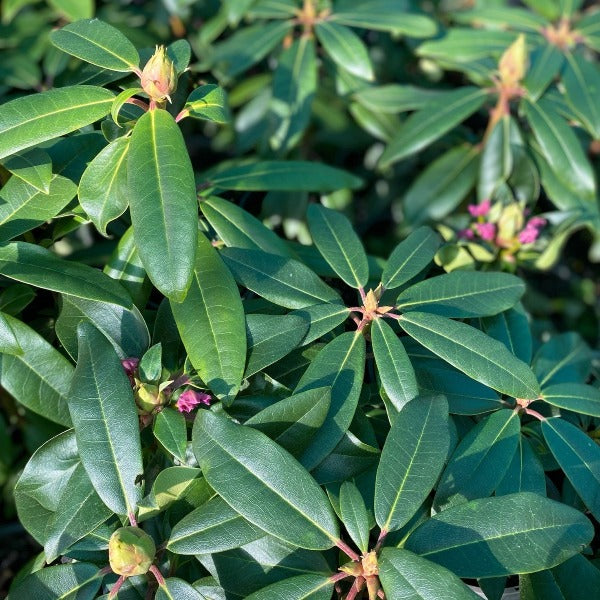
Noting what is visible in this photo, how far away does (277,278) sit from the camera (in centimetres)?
106

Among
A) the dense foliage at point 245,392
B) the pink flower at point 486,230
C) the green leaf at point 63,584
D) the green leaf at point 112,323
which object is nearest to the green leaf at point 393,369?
the dense foliage at point 245,392

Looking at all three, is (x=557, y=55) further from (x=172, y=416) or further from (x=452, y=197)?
(x=172, y=416)

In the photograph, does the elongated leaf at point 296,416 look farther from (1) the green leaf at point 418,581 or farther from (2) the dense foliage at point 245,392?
(1) the green leaf at point 418,581

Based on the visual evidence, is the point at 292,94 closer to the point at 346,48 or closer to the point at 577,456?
the point at 346,48

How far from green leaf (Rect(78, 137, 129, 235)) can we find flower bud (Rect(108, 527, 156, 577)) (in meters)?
0.43

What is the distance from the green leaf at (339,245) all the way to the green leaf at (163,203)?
0.28 m

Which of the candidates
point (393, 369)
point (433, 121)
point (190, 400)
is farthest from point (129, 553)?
point (433, 121)

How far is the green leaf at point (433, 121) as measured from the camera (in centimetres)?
178

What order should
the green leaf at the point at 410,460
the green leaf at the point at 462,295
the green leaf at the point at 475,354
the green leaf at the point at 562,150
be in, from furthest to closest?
the green leaf at the point at 562,150 < the green leaf at the point at 462,295 < the green leaf at the point at 475,354 < the green leaf at the point at 410,460

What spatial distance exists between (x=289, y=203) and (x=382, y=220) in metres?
0.89

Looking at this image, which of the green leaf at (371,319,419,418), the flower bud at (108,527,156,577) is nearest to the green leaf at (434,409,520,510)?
the green leaf at (371,319,419,418)

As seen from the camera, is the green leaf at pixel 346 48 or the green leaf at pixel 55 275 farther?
the green leaf at pixel 346 48

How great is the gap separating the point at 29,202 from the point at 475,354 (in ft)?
2.26

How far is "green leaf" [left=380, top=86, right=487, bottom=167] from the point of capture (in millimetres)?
1778
